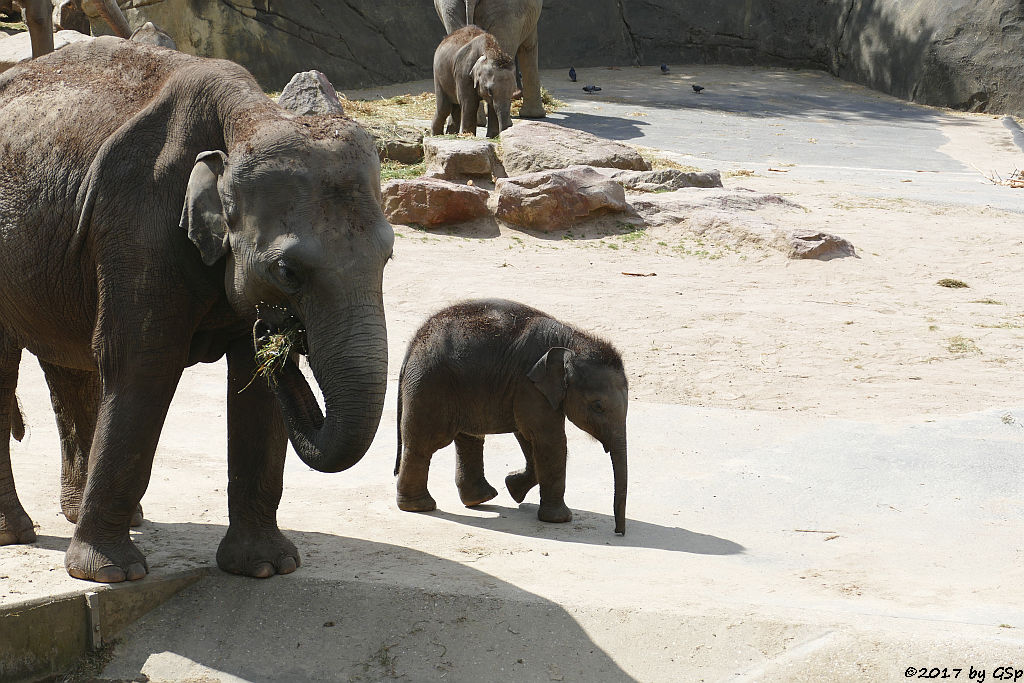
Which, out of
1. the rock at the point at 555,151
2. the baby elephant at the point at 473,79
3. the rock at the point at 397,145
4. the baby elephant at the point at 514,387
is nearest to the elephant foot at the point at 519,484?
the baby elephant at the point at 514,387

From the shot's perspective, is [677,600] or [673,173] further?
[673,173]

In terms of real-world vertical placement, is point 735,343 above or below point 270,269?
below

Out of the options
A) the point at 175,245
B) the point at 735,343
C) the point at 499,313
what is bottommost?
the point at 735,343

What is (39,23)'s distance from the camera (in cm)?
1388

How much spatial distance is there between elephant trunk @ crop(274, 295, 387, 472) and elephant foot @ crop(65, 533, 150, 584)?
109 centimetres

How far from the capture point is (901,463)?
6719 mm

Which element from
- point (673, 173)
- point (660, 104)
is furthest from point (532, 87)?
point (673, 173)

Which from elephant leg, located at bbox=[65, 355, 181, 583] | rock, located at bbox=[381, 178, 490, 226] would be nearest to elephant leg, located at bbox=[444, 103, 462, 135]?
rock, located at bbox=[381, 178, 490, 226]

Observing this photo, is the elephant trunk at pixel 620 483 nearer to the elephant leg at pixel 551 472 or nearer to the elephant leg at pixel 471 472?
the elephant leg at pixel 551 472

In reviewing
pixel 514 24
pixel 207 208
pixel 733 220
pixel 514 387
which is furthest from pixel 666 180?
pixel 207 208

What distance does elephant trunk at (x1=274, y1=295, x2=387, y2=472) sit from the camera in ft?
12.7

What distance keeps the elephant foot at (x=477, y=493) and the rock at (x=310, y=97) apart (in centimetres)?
247

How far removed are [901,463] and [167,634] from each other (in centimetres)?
402

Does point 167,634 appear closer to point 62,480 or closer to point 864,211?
point 62,480
